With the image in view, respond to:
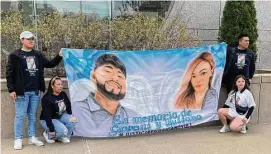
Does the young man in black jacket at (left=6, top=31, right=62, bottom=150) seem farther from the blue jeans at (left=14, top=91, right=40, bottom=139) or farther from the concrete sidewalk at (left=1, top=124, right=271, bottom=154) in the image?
the concrete sidewalk at (left=1, top=124, right=271, bottom=154)

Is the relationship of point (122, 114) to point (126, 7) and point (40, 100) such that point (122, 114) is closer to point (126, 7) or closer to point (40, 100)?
point (40, 100)

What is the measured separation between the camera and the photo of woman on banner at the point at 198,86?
18.9ft

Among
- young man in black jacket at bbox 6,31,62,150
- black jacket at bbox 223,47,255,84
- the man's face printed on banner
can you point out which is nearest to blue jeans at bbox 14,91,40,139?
young man in black jacket at bbox 6,31,62,150

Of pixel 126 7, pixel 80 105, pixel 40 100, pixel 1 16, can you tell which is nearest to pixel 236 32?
pixel 126 7

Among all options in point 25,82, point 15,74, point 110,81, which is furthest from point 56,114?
point 110,81

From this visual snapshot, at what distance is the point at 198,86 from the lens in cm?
584

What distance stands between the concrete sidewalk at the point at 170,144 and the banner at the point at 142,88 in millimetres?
154

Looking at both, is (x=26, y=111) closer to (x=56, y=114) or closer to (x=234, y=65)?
(x=56, y=114)

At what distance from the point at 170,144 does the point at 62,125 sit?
5.29 feet

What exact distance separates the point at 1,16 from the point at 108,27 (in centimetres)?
223

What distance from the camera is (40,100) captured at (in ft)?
17.2

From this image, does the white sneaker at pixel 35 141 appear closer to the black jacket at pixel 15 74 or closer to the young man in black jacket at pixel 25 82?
the young man in black jacket at pixel 25 82

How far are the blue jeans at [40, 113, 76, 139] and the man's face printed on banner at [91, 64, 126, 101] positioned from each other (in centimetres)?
66

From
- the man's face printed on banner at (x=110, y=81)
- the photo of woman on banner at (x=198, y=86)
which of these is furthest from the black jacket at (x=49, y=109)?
the photo of woman on banner at (x=198, y=86)
